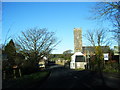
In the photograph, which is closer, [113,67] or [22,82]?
[22,82]

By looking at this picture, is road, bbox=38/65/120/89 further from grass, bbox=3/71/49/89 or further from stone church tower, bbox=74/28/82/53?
stone church tower, bbox=74/28/82/53

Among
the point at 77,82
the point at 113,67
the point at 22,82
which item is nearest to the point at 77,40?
the point at 113,67

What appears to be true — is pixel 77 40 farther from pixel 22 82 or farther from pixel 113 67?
pixel 22 82

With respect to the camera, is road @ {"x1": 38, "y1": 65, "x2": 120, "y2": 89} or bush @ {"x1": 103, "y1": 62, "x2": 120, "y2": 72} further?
bush @ {"x1": 103, "y1": 62, "x2": 120, "y2": 72}

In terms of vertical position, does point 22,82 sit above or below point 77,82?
above

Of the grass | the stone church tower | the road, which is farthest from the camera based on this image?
the stone church tower

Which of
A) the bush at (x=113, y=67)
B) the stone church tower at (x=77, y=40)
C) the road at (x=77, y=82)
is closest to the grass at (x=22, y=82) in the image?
the road at (x=77, y=82)

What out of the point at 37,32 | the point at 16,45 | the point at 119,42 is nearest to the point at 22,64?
the point at 16,45

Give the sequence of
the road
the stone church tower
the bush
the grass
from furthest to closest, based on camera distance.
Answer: the stone church tower → the bush → the road → the grass

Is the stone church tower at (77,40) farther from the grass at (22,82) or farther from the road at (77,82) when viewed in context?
the grass at (22,82)

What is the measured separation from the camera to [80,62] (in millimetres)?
49188

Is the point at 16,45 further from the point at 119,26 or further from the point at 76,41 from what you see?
the point at 76,41

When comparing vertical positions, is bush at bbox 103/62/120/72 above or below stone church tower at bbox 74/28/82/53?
below

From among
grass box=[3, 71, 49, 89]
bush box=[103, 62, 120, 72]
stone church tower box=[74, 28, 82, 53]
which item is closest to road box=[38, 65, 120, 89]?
grass box=[3, 71, 49, 89]
